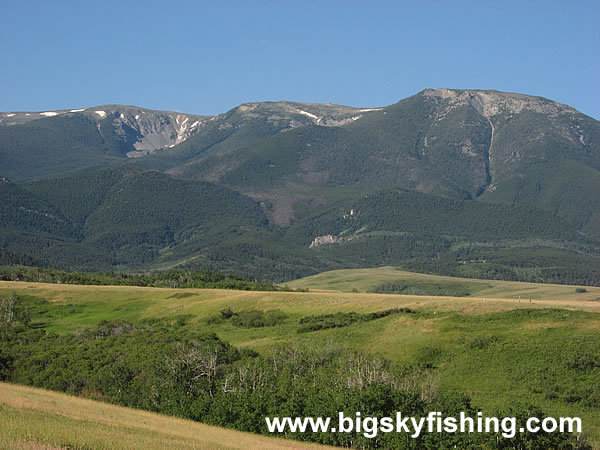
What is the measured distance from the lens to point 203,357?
276ft

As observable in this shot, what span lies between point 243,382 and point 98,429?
27468 millimetres

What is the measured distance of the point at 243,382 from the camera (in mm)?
75125

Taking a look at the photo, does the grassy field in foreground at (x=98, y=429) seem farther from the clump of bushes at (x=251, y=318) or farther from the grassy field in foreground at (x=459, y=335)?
the clump of bushes at (x=251, y=318)

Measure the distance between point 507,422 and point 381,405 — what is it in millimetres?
9918

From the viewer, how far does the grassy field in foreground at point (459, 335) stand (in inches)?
3086

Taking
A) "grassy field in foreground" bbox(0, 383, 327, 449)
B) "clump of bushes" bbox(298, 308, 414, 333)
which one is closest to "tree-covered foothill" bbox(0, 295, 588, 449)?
"grassy field in foreground" bbox(0, 383, 327, 449)

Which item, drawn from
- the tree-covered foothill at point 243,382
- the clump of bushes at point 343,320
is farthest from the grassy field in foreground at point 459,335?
the tree-covered foothill at point 243,382

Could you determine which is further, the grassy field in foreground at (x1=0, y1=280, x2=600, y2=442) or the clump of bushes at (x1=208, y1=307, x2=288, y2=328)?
the clump of bushes at (x1=208, y1=307, x2=288, y2=328)

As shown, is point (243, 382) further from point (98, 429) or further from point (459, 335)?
point (459, 335)

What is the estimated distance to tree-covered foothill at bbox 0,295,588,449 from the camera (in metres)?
62.2

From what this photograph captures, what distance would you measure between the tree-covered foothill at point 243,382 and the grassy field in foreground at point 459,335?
253 inches

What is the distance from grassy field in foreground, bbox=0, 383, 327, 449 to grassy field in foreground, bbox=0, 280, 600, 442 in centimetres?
2597

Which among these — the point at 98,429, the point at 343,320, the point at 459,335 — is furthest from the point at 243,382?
the point at 343,320

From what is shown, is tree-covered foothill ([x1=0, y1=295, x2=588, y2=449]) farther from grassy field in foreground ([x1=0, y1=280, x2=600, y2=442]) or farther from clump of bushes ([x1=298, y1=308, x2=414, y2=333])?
clump of bushes ([x1=298, y1=308, x2=414, y2=333])
